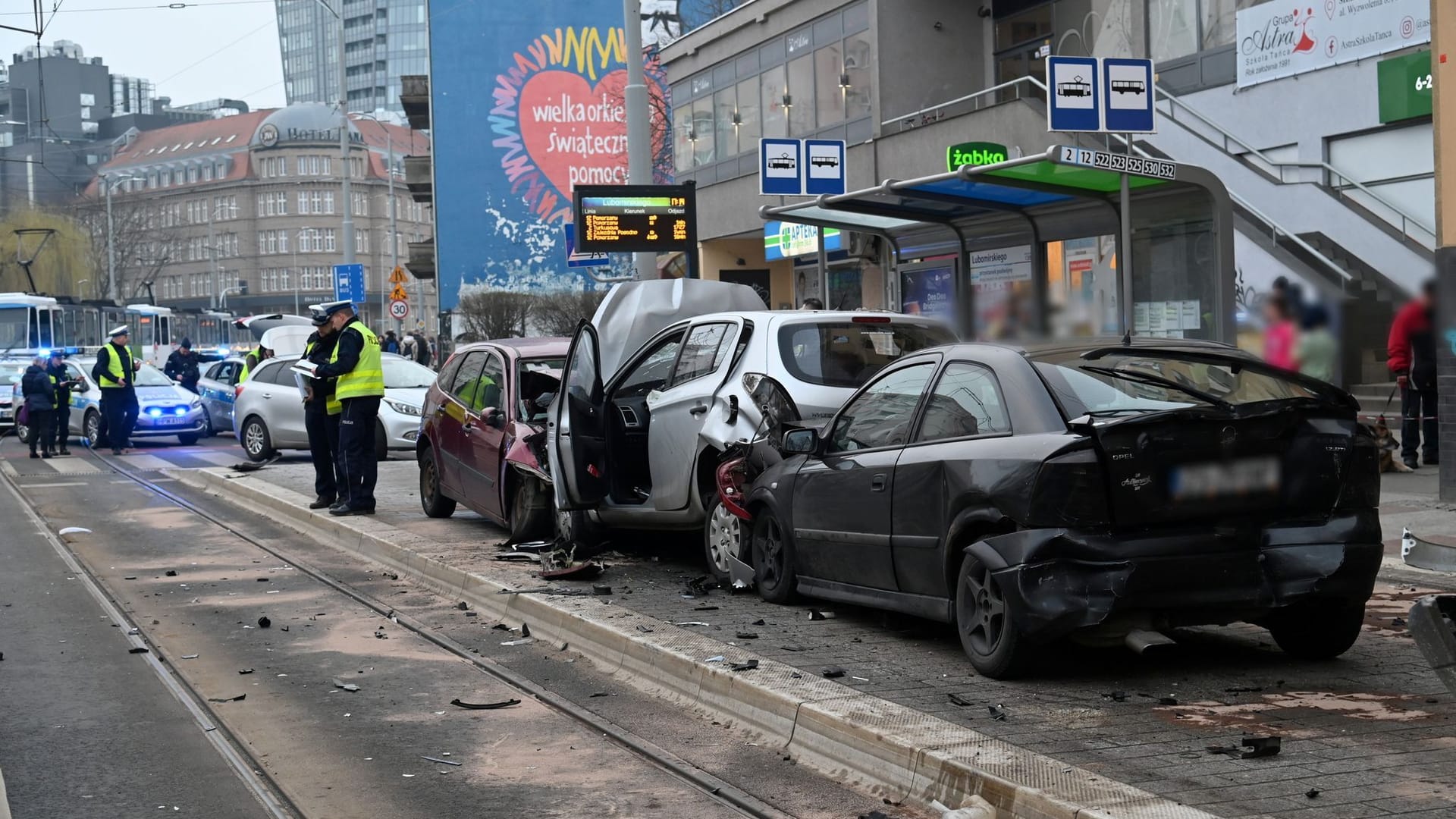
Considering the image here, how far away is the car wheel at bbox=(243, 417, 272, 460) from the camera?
72.0 feet

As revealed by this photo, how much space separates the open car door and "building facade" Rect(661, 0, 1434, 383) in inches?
101

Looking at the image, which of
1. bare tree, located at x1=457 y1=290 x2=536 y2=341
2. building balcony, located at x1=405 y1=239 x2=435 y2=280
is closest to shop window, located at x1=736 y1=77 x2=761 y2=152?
bare tree, located at x1=457 y1=290 x2=536 y2=341

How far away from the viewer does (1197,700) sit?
6.07 metres

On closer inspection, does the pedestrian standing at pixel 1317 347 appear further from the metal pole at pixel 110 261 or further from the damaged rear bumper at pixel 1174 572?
the metal pole at pixel 110 261

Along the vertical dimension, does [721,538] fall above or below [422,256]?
below

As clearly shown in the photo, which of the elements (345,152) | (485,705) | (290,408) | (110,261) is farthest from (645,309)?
(110,261)

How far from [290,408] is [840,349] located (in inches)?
555

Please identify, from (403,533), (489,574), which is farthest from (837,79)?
(489,574)

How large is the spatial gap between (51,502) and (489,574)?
29.7 feet

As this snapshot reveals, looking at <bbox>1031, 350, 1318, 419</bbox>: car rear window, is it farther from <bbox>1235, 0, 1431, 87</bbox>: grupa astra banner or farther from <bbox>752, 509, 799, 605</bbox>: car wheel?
<bbox>1235, 0, 1431, 87</bbox>: grupa astra banner

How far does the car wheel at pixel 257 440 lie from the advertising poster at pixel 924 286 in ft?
30.8

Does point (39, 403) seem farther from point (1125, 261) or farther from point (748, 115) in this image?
point (1125, 261)

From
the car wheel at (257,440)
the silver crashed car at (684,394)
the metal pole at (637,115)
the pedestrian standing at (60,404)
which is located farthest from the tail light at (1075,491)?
the pedestrian standing at (60,404)

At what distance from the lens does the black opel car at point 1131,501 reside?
19.9 feet
